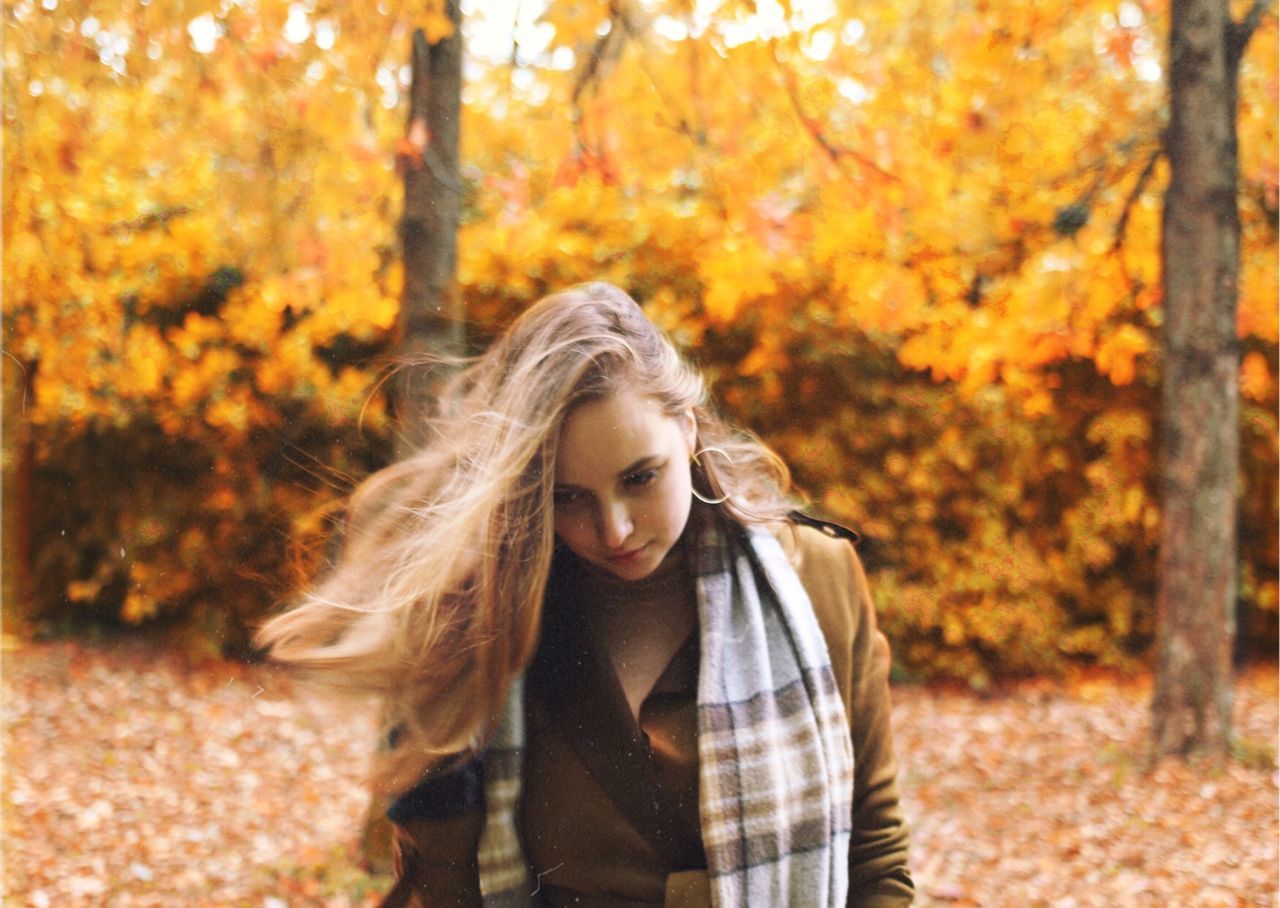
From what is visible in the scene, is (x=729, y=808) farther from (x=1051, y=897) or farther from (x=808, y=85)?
(x=808, y=85)

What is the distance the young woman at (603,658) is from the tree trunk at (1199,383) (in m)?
2.13

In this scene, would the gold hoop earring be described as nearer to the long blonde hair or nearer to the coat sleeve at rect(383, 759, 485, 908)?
the long blonde hair

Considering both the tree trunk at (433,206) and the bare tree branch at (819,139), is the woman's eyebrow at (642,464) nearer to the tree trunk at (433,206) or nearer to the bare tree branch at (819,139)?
the tree trunk at (433,206)

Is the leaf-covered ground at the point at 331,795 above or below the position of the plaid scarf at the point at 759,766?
below

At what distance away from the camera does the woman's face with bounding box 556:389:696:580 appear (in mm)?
1357

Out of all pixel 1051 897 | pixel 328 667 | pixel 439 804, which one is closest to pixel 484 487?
pixel 328 667

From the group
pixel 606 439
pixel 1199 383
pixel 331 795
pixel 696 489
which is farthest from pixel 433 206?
pixel 331 795

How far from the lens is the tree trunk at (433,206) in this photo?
2699mm

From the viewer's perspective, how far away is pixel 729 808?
145cm

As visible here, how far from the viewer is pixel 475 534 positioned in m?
1.43

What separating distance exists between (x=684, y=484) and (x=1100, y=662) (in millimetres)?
4270

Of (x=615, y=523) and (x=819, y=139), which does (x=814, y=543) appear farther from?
(x=819, y=139)

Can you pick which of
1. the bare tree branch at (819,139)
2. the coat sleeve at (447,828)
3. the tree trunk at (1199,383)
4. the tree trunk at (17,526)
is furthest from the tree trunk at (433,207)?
the tree trunk at (17,526)

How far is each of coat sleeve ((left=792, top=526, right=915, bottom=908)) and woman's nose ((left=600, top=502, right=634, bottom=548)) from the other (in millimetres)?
372
